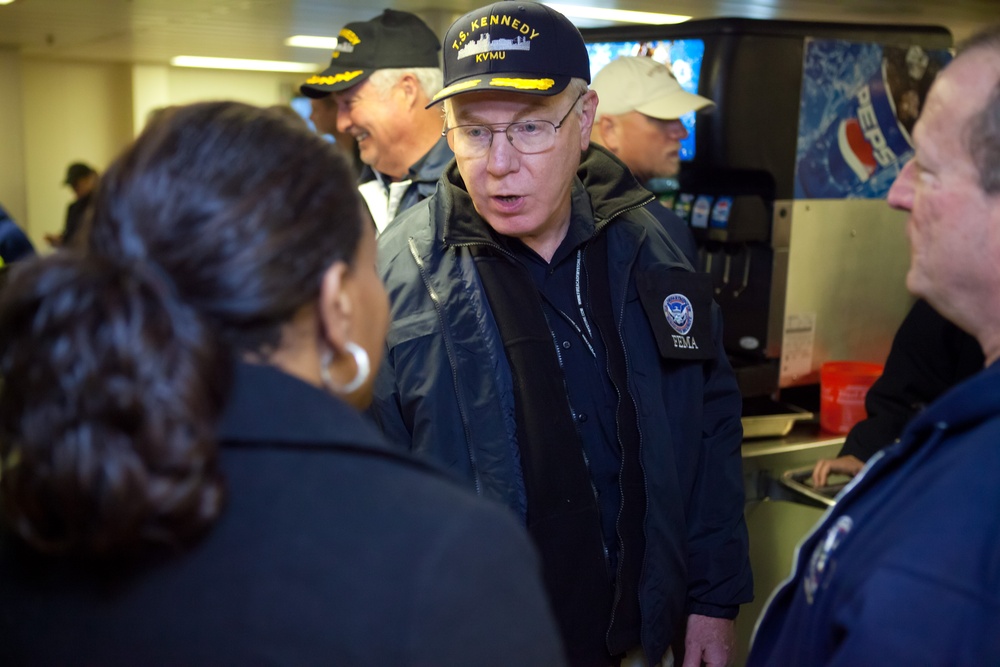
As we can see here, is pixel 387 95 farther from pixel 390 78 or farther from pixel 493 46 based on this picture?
pixel 493 46

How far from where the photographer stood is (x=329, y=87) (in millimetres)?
2670

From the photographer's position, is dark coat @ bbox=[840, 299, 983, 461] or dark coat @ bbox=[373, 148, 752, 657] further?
dark coat @ bbox=[840, 299, 983, 461]

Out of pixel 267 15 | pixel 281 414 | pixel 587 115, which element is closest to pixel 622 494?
pixel 587 115

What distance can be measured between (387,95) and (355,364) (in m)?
1.96

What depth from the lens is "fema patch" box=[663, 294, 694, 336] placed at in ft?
5.45

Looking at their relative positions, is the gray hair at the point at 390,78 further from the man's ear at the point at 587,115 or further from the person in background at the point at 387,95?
the man's ear at the point at 587,115

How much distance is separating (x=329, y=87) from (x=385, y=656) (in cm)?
226

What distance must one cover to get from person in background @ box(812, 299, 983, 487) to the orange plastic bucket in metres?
0.58

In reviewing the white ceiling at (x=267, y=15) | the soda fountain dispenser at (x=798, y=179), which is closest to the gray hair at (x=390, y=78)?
the soda fountain dispenser at (x=798, y=179)

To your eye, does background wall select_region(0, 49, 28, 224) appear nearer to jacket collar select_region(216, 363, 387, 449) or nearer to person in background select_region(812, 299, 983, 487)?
person in background select_region(812, 299, 983, 487)

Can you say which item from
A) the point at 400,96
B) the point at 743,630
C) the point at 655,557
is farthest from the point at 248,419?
the point at 743,630

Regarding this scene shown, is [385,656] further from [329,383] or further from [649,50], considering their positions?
[649,50]

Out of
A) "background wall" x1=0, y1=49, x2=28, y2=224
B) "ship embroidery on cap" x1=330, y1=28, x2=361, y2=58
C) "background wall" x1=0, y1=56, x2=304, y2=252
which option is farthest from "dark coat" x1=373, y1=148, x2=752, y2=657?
"background wall" x1=0, y1=56, x2=304, y2=252

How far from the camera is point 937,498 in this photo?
0.86 m
